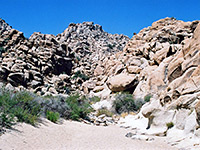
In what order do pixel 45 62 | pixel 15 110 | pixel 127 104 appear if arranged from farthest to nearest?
1. pixel 45 62
2. pixel 127 104
3. pixel 15 110

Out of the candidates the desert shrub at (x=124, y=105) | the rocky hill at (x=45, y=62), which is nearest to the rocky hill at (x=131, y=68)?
the rocky hill at (x=45, y=62)

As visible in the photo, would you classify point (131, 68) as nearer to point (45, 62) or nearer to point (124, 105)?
point (124, 105)

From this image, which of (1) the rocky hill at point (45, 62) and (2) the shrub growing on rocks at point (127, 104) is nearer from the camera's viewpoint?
(2) the shrub growing on rocks at point (127, 104)

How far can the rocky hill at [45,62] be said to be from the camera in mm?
34344

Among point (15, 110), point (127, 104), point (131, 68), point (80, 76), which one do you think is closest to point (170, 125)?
point (15, 110)

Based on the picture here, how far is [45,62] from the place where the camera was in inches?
1630

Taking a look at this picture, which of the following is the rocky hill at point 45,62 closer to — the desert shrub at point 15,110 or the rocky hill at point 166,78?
the rocky hill at point 166,78

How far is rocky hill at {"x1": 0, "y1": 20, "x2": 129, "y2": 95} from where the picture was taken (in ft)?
113

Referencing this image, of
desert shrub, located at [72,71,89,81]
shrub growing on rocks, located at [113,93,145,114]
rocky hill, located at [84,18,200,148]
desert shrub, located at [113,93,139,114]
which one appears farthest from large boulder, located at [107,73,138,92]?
desert shrub, located at [72,71,89,81]

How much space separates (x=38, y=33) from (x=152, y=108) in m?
49.5

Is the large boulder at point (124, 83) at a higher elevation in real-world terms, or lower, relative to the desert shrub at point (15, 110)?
higher

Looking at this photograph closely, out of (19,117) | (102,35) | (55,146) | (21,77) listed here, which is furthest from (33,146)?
(102,35)

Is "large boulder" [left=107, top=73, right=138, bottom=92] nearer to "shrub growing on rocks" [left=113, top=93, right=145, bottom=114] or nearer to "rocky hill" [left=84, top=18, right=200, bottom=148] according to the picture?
"rocky hill" [left=84, top=18, right=200, bottom=148]

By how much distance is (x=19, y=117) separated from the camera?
7.96m
